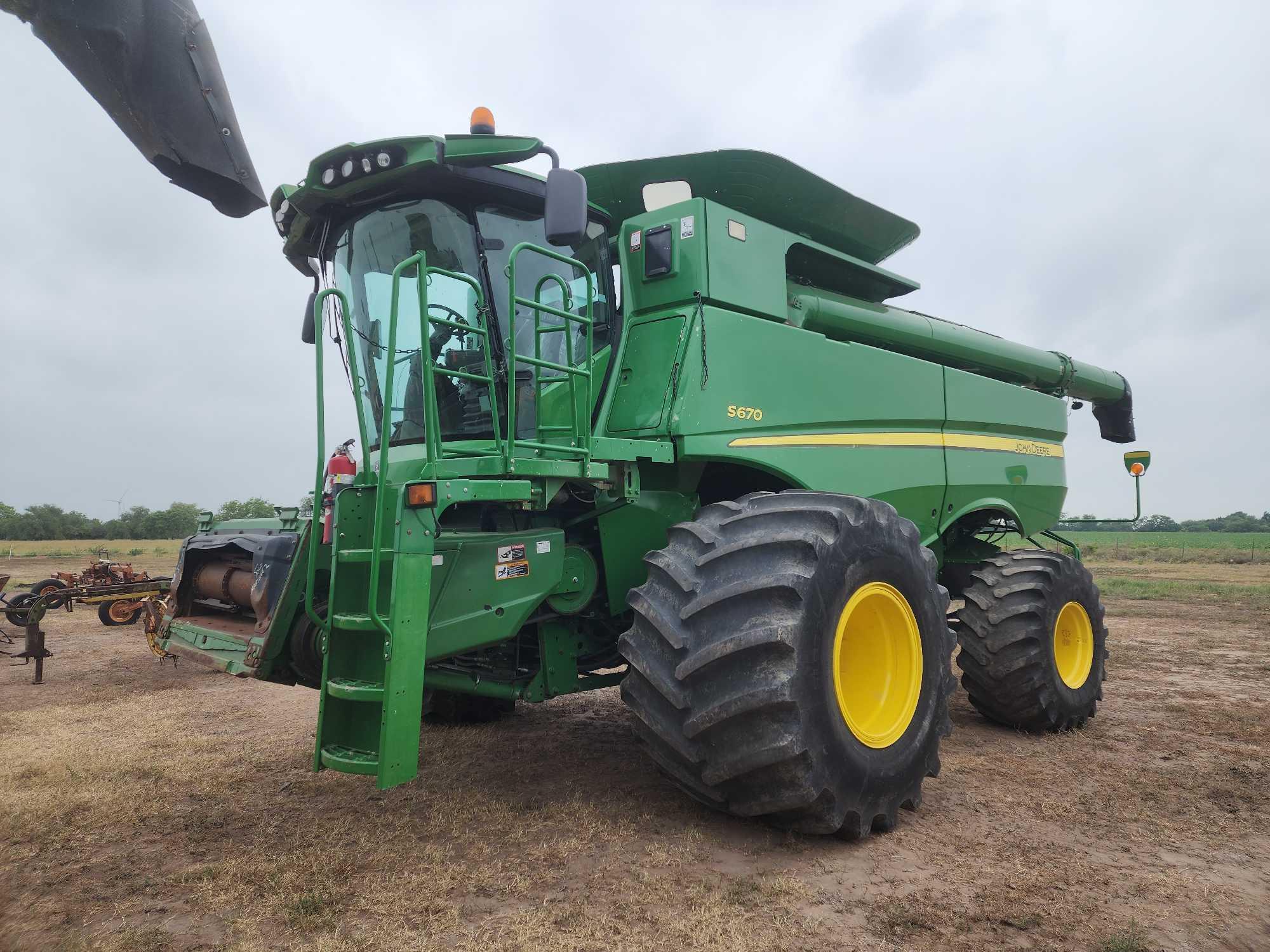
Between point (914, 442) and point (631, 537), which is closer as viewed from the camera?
point (631, 537)

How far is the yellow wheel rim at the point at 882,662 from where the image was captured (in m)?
3.81

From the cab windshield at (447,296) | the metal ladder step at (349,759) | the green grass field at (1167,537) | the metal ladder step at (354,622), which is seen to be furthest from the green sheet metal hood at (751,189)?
the green grass field at (1167,537)

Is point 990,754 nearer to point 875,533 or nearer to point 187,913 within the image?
point 875,533

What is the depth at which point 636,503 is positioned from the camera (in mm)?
4344

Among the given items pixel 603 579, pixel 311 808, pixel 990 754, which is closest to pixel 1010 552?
pixel 990 754

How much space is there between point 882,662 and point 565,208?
263 cm

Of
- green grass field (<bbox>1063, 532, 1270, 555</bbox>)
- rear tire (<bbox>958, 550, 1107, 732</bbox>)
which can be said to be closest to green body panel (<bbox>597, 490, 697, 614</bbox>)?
rear tire (<bbox>958, 550, 1107, 732</bbox>)

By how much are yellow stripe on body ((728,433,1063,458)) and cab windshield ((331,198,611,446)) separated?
3.98ft

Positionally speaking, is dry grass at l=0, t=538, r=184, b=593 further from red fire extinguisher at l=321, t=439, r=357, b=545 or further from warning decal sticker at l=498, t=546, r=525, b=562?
warning decal sticker at l=498, t=546, r=525, b=562

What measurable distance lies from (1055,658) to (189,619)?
5.78 metres

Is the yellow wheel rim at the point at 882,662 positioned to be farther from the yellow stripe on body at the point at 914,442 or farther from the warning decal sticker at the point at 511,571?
the warning decal sticker at the point at 511,571

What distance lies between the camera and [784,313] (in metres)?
4.96

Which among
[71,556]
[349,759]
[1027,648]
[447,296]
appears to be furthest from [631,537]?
[71,556]

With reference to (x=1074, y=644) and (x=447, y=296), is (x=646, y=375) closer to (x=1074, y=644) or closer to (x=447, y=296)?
(x=447, y=296)
